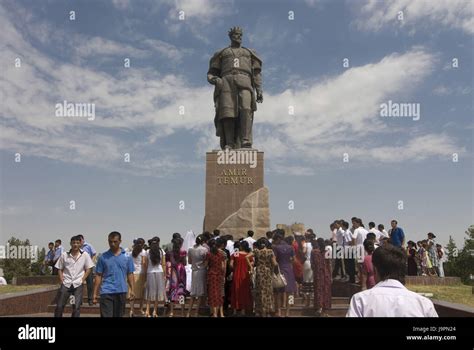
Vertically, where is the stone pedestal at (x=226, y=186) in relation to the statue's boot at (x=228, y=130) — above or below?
below

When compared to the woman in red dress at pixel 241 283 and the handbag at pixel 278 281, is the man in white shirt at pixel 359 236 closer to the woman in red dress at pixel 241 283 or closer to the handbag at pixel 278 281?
the handbag at pixel 278 281

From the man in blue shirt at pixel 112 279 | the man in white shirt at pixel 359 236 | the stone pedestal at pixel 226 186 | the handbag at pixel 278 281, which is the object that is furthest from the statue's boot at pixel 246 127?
the man in blue shirt at pixel 112 279

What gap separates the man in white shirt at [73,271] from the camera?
671cm

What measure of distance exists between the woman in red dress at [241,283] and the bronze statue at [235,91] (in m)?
6.76

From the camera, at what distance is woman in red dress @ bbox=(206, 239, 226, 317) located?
8070 mm

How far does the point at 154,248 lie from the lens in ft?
26.5

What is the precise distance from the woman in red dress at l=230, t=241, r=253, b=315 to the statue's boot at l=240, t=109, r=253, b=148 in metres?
6.64

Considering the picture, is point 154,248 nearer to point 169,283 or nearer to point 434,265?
point 169,283

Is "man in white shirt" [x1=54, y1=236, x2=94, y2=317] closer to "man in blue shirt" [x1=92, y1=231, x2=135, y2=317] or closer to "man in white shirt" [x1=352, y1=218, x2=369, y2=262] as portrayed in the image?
"man in blue shirt" [x1=92, y1=231, x2=135, y2=317]

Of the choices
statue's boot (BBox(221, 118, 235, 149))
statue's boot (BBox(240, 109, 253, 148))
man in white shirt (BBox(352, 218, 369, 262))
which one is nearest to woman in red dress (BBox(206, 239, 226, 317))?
man in white shirt (BBox(352, 218, 369, 262))

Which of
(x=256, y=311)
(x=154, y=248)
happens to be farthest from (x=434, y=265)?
(x=154, y=248)

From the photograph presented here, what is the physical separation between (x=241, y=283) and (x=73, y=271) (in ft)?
9.71

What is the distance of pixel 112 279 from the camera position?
5.95 meters
